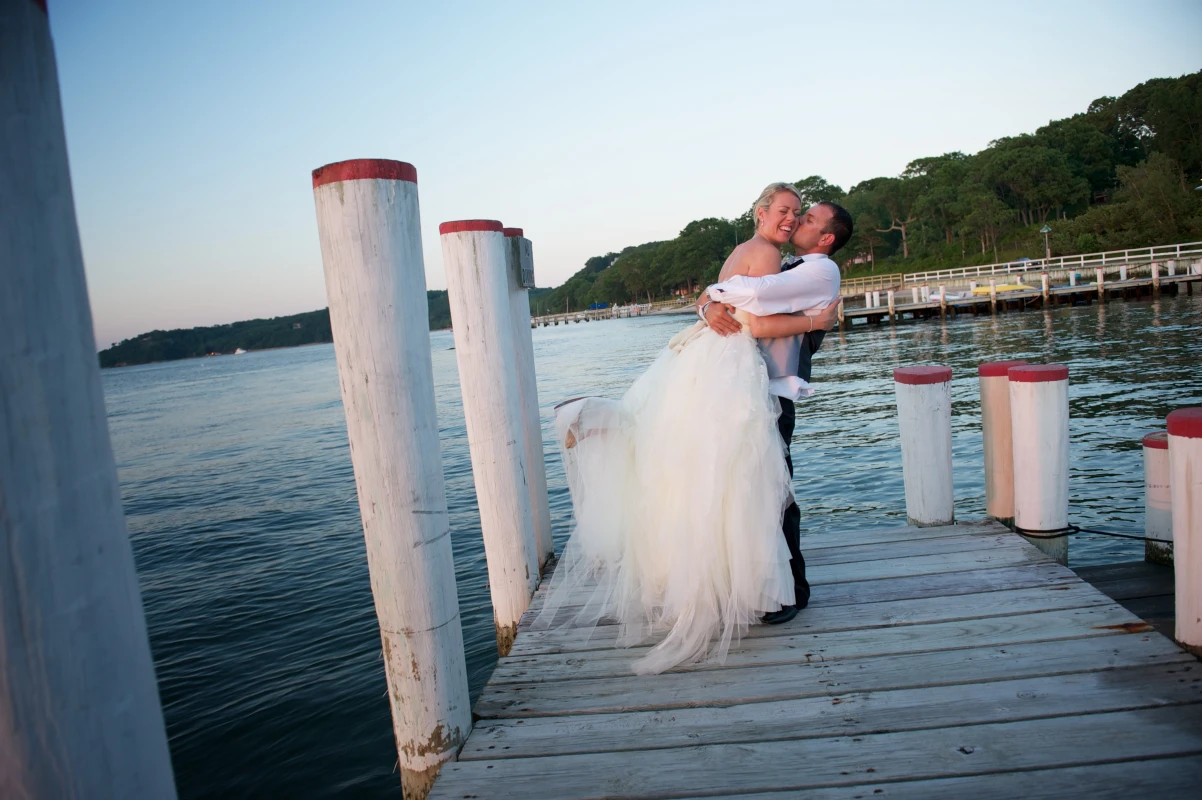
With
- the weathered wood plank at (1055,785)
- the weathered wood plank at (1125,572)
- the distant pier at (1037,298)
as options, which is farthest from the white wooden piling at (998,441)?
the distant pier at (1037,298)

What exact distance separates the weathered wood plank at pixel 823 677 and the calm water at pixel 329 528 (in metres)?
1.94

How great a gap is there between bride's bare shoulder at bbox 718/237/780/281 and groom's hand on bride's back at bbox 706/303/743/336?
0.15m

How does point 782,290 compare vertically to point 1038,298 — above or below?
above

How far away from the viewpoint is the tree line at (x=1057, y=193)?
51500 millimetres

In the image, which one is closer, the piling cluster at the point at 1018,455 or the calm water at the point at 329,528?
the piling cluster at the point at 1018,455

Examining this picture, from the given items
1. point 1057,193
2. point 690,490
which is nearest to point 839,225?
point 690,490

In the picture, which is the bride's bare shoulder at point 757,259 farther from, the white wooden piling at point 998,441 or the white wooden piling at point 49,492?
the white wooden piling at point 49,492

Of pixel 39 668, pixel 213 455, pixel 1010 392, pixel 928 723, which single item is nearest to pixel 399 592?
pixel 39 668

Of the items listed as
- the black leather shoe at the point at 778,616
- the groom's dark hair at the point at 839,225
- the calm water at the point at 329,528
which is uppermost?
the groom's dark hair at the point at 839,225

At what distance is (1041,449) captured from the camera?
151 inches

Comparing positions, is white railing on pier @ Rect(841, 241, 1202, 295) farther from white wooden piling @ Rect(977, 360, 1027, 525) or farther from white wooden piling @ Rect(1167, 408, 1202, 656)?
white wooden piling @ Rect(1167, 408, 1202, 656)

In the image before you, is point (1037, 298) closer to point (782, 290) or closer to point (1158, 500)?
point (1158, 500)

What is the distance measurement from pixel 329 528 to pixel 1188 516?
9896 millimetres

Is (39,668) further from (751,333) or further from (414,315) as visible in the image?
(751,333)
